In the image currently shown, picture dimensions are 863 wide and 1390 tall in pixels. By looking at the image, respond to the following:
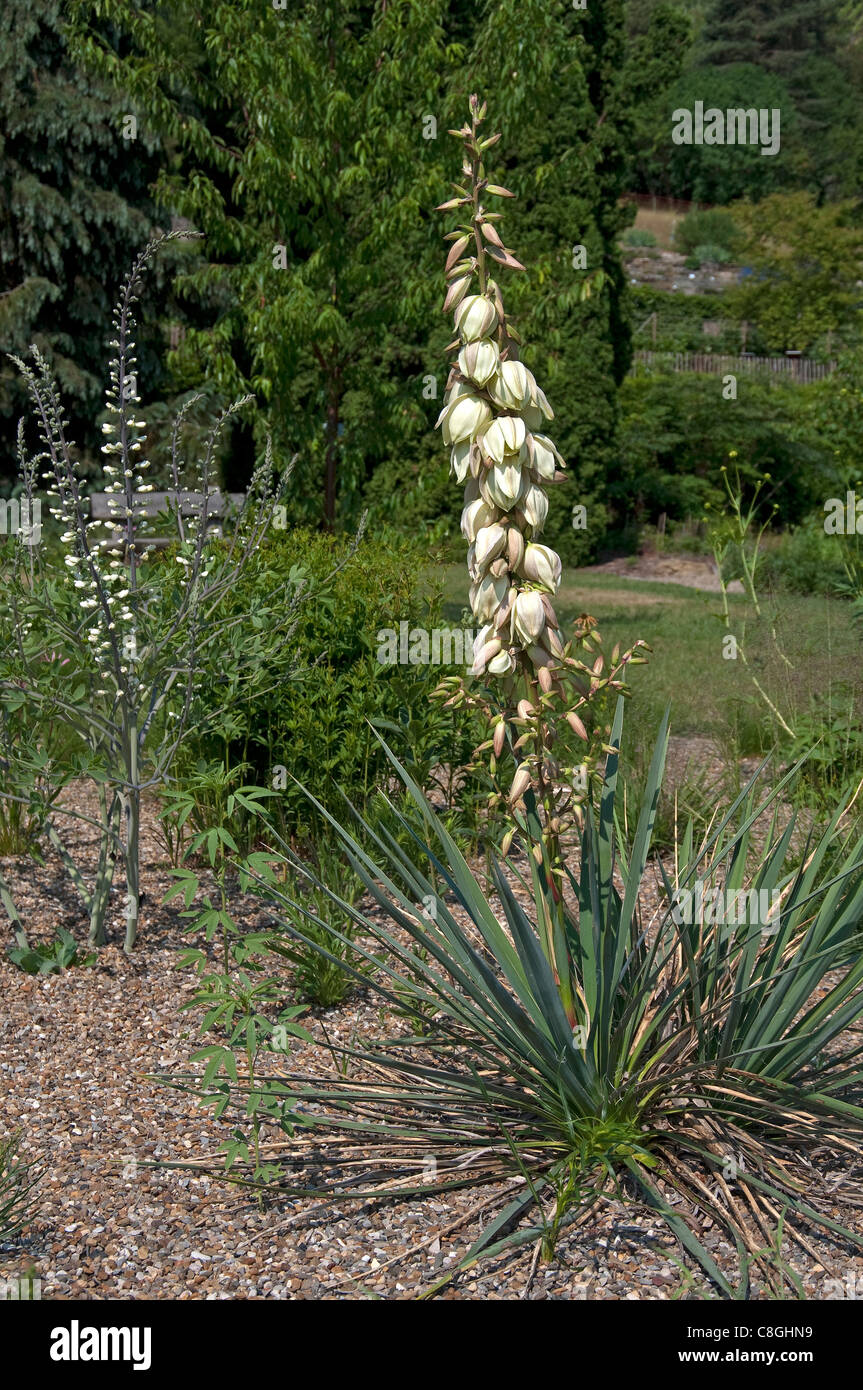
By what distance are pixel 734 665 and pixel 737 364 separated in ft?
Result: 50.5

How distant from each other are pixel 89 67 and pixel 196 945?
6.82m

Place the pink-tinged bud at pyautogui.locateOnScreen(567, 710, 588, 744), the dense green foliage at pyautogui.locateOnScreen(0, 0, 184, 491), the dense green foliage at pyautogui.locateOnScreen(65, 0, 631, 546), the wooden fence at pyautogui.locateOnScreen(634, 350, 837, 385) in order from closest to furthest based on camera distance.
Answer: the pink-tinged bud at pyautogui.locateOnScreen(567, 710, 588, 744) → the dense green foliage at pyautogui.locateOnScreen(65, 0, 631, 546) → the dense green foliage at pyautogui.locateOnScreen(0, 0, 184, 491) → the wooden fence at pyautogui.locateOnScreen(634, 350, 837, 385)

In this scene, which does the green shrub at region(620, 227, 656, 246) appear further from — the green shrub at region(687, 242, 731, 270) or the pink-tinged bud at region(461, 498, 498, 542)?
the pink-tinged bud at region(461, 498, 498, 542)

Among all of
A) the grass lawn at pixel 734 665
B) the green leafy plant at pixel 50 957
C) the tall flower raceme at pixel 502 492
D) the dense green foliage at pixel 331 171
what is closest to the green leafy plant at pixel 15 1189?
the green leafy plant at pixel 50 957

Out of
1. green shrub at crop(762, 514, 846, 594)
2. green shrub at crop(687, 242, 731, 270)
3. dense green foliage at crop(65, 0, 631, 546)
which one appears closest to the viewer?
Result: dense green foliage at crop(65, 0, 631, 546)

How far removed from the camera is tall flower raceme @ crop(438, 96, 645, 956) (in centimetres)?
247

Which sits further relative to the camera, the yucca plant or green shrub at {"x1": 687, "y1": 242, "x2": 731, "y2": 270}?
green shrub at {"x1": 687, "y1": 242, "x2": 731, "y2": 270}

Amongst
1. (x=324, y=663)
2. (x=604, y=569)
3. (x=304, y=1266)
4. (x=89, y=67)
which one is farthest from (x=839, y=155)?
(x=304, y=1266)

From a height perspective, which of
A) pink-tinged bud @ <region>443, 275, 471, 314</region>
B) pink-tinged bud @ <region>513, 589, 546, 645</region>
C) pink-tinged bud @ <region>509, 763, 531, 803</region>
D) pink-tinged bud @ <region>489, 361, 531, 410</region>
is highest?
pink-tinged bud @ <region>443, 275, 471, 314</region>

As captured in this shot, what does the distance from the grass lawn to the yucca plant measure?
236 centimetres

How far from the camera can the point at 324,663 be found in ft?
16.6

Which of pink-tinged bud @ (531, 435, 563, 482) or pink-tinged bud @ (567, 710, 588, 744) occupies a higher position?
pink-tinged bud @ (531, 435, 563, 482)

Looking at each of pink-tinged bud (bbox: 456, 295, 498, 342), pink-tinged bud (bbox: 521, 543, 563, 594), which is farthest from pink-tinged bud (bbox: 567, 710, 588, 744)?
pink-tinged bud (bbox: 456, 295, 498, 342)

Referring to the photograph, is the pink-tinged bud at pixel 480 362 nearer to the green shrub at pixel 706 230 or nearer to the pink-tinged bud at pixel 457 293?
the pink-tinged bud at pixel 457 293
